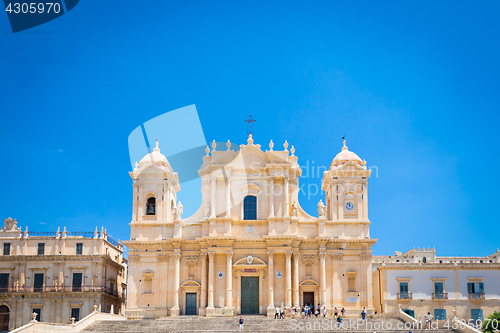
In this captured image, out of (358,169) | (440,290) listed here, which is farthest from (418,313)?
(358,169)

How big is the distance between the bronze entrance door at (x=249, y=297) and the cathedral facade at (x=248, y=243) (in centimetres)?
8

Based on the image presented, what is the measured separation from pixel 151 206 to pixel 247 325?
559 inches

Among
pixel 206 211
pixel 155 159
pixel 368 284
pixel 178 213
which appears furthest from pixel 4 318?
pixel 368 284

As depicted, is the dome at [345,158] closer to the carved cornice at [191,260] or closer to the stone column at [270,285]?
the stone column at [270,285]

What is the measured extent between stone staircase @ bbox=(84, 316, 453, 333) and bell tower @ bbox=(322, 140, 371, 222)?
8919 mm

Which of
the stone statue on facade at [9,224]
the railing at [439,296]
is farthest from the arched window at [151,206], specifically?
the railing at [439,296]

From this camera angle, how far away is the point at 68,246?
172 feet

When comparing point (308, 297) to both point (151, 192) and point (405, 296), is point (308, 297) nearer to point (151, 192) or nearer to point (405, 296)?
point (405, 296)

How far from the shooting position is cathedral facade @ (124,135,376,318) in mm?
46375

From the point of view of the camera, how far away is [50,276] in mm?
51531

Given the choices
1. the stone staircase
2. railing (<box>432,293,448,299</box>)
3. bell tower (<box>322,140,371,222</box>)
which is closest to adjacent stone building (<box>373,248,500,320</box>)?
railing (<box>432,293,448,299</box>)

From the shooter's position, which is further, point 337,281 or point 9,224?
point 9,224

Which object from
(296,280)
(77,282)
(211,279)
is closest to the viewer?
(211,279)

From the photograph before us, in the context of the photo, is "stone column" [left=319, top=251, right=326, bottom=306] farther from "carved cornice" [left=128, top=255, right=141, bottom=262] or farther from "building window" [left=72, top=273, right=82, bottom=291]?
"building window" [left=72, top=273, right=82, bottom=291]
